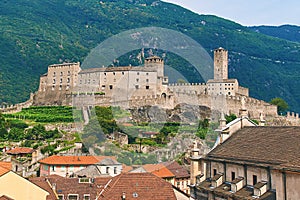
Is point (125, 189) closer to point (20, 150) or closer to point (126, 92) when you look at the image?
point (20, 150)

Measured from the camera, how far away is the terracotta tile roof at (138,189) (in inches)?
1366

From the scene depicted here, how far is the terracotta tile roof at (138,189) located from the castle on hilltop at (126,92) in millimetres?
79379

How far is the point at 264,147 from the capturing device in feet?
93.5

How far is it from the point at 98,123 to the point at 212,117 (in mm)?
30860

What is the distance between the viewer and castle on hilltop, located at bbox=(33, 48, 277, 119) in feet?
392

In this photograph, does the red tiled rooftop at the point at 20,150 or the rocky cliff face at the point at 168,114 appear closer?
the red tiled rooftop at the point at 20,150

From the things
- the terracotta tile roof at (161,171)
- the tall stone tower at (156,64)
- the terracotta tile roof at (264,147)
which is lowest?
the terracotta tile roof at (161,171)

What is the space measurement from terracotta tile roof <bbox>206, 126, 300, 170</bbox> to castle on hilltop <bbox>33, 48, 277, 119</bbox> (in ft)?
272

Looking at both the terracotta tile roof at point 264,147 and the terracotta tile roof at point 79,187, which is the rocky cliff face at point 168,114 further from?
the terracotta tile roof at point 264,147

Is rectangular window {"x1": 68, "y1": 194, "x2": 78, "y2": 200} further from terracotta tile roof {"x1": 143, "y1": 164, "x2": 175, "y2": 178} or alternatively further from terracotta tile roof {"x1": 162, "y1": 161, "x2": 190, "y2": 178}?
terracotta tile roof {"x1": 162, "y1": 161, "x2": 190, "y2": 178}

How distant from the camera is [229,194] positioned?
28781 millimetres

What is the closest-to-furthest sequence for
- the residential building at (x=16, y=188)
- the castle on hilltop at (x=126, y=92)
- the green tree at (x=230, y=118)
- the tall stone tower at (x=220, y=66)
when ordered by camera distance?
the residential building at (x=16, y=188)
the green tree at (x=230, y=118)
the castle on hilltop at (x=126, y=92)
the tall stone tower at (x=220, y=66)

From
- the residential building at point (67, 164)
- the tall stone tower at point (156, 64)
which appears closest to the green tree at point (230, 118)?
the tall stone tower at point (156, 64)

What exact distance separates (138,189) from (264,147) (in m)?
11.4
